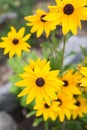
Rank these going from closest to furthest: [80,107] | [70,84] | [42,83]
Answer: [42,83] → [70,84] → [80,107]

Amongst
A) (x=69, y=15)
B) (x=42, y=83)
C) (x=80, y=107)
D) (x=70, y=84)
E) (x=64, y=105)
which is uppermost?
(x=69, y=15)

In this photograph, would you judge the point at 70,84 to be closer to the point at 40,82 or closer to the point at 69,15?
the point at 40,82

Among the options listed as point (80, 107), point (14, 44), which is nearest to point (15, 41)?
point (14, 44)

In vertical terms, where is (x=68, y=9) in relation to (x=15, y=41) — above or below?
above

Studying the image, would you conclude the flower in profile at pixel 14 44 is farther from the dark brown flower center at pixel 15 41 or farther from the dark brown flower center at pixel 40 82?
the dark brown flower center at pixel 40 82

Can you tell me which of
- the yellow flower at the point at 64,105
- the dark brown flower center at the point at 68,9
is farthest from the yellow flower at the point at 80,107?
the dark brown flower center at the point at 68,9

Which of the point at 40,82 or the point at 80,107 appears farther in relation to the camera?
the point at 80,107

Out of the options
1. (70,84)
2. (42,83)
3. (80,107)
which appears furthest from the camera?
(80,107)

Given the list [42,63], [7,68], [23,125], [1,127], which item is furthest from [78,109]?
[7,68]
